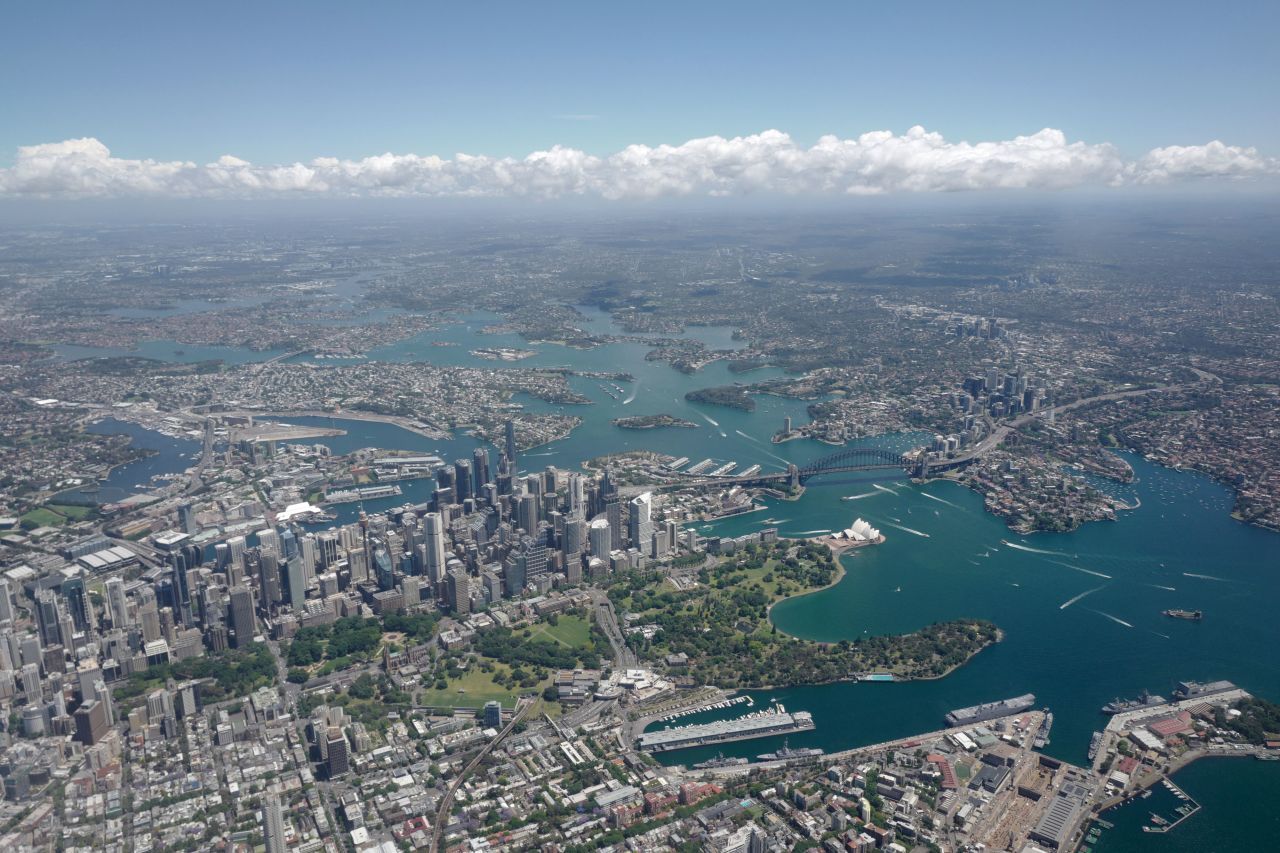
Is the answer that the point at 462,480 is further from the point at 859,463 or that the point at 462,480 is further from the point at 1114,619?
the point at 1114,619

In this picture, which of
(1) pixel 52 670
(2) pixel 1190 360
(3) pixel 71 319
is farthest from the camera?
(3) pixel 71 319

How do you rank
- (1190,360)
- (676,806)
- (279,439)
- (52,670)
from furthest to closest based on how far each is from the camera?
(1190,360) → (279,439) → (52,670) → (676,806)

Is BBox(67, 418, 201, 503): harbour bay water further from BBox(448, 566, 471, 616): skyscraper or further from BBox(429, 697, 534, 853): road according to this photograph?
BBox(429, 697, 534, 853): road

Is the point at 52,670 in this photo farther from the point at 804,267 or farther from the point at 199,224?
the point at 199,224

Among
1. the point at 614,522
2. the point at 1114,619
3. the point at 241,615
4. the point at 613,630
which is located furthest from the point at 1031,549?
the point at 241,615

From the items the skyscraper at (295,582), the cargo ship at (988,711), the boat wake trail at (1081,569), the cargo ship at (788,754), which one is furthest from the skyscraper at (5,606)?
the boat wake trail at (1081,569)

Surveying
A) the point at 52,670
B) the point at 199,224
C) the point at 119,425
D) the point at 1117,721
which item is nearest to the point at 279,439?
the point at 119,425
